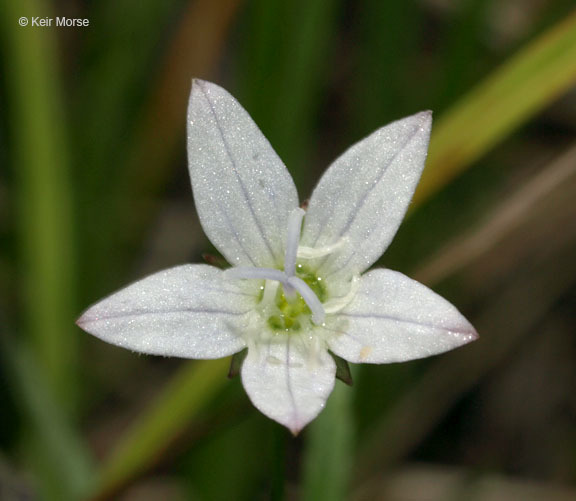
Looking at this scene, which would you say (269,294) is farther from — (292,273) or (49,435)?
(49,435)

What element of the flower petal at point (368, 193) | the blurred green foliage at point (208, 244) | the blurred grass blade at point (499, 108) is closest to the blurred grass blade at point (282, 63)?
the blurred green foliage at point (208, 244)

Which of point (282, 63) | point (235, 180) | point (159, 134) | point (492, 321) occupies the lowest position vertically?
point (492, 321)

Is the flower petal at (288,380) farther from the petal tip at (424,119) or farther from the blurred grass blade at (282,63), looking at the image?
the blurred grass blade at (282,63)

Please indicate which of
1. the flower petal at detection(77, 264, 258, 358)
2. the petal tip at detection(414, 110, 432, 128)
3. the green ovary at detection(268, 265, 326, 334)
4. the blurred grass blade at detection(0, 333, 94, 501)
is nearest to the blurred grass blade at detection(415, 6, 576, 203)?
the green ovary at detection(268, 265, 326, 334)

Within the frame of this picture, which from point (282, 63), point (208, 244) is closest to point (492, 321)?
point (208, 244)

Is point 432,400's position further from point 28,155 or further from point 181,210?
point 28,155

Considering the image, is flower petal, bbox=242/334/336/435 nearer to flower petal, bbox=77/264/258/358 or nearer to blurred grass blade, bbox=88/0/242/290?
flower petal, bbox=77/264/258/358
